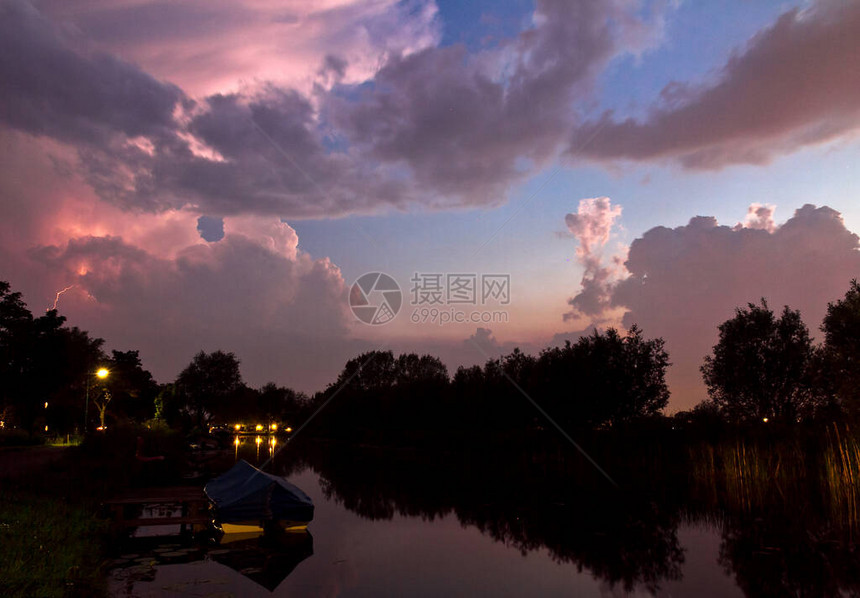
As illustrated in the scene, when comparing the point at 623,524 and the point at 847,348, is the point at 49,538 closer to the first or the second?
the point at 623,524

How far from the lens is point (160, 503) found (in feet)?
59.4

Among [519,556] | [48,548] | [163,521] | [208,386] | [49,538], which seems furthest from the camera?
[208,386]

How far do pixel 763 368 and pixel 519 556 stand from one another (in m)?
44.0

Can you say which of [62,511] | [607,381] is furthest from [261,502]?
[607,381]

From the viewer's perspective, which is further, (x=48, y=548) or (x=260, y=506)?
(x=260, y=506)

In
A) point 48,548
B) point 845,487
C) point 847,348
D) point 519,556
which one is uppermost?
point 847,348

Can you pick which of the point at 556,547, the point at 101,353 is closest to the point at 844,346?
the point at 556,547

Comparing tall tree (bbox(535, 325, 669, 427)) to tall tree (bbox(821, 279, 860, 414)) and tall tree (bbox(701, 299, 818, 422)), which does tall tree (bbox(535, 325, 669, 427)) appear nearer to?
tall tree (bbox(701, 299, 818, 422))

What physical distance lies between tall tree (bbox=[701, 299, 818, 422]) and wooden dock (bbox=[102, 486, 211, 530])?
1834 inches

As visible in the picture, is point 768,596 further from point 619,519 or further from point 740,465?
point 740,465

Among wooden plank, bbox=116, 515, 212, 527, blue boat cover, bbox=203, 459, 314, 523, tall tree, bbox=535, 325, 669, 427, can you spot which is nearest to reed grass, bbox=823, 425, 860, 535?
blue boat cover, bbox=203, 459, 314, 523

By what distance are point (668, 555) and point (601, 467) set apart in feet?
66.3

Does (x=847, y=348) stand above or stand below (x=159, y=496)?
above

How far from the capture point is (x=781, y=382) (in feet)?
166
